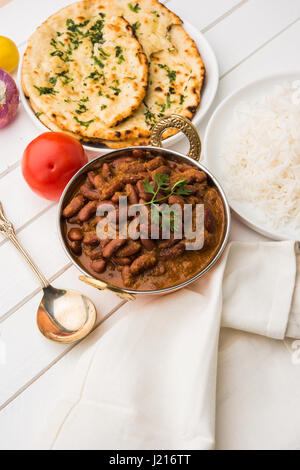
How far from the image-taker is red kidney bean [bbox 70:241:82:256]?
6.27 feet

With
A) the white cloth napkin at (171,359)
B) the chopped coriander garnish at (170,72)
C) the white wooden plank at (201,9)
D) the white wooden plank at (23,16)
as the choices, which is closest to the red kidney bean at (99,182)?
the white cloth napkin at (171,359)

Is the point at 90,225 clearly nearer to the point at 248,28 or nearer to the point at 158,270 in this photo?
the point at 158,270

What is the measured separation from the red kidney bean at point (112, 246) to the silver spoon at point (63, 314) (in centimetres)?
34

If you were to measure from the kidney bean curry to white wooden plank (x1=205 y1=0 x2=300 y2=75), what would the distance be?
121 centimetres

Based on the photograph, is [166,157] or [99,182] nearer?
[99,182]

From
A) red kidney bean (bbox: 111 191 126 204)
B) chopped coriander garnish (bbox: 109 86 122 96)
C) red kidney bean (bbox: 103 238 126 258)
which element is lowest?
red kidney bean (bbox: 103 238 126 258)

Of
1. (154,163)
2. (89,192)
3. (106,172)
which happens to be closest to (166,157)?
(154,163)

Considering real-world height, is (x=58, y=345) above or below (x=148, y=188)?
below

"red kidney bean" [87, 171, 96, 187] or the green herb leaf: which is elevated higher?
"red kidney bean" [87, 171, 96, 187]

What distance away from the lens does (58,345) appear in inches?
79.2

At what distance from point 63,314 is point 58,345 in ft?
0.49

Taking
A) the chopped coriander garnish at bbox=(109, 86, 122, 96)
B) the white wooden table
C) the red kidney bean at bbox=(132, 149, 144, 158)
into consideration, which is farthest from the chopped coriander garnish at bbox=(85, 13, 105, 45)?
the red kidney bean at bbox=(132, 149, 144, 158)

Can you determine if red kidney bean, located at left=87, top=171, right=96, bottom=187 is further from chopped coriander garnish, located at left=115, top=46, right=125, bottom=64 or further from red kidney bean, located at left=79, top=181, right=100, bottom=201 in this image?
chopped coriander garnish, located at left=115, top=46, right=125, bottom=64

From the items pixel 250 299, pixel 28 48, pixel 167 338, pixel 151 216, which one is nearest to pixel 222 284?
pixel 250 299
